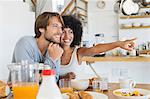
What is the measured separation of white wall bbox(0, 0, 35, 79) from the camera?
245cm

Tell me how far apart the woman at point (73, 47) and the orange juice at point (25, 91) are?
656 millimetres

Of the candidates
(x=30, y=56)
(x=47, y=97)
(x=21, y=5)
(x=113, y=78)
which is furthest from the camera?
(x=113, y=78)

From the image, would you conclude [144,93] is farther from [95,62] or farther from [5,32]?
[95,62]

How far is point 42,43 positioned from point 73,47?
18.0 inches

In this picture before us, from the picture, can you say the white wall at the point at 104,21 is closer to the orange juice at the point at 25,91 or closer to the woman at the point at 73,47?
the woman at the point at 73,47

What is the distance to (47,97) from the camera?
34.8 inches

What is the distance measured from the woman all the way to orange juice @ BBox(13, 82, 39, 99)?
0.66 meters

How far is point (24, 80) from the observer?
1.11m

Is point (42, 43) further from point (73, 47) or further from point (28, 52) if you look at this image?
point (73, 47)

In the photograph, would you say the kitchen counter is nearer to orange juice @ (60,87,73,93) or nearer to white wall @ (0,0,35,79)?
white wall @ (0,0,35,79)

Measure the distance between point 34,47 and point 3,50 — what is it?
892 millimetres

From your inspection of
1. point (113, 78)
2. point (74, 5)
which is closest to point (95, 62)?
point (113, 78)

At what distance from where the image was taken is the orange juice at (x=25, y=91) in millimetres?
1067

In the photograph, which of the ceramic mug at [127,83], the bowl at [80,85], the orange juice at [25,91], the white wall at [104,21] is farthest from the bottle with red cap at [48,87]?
the white wall at [104,21]
